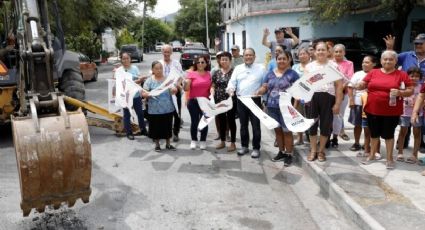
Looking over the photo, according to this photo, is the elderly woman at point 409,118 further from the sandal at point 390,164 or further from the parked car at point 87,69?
the parked car at point 87,69

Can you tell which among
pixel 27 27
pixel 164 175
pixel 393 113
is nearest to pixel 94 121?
pixel 164 175

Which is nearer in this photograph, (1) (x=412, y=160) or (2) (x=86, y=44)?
(1) (x=412, y=160)

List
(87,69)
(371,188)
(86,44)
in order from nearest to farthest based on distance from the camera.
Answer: (371,188), (87,69), (86,44)

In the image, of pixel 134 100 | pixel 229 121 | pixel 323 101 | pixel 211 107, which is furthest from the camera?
pixel 134 100

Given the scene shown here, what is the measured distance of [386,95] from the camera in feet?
18.9

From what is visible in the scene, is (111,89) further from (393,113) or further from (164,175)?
(393,113)

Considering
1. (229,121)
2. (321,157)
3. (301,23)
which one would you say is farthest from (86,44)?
(321,157)

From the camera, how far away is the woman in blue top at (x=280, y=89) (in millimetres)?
6438

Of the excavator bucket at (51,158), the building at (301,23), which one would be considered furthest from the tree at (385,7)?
the excavator bucket at (51,158)

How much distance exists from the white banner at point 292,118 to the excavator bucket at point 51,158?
3.13 m

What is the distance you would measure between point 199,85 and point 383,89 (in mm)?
2945

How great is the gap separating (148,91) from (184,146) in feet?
4.05

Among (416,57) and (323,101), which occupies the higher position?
(416,57)

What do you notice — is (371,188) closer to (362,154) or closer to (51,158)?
(362,154)
